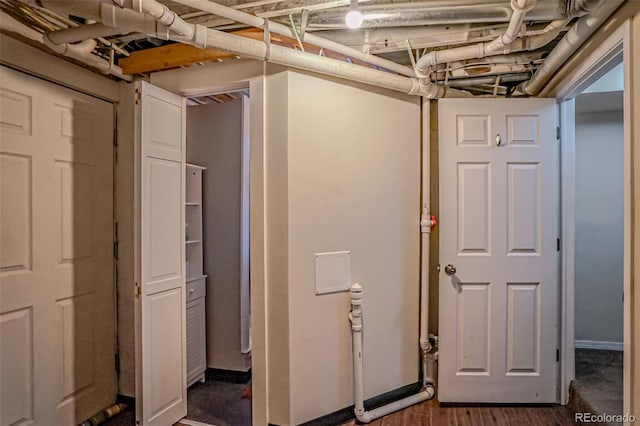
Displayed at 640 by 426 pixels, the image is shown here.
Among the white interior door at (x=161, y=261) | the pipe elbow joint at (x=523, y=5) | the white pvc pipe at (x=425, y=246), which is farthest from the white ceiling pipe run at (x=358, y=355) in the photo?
the pipe elbow joint at (x=523, y=5)

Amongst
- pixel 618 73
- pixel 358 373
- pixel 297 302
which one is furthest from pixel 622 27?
pixel 358 373

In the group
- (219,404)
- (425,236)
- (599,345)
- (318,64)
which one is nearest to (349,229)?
(425,236)

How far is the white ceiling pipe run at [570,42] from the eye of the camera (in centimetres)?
157

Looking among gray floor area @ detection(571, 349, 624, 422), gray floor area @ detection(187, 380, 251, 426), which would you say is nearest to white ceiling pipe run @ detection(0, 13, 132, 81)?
gray floor area @ detection(187, 380, 251, 426)

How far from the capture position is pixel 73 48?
1.90 meters

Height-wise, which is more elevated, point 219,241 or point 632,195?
point 632,195

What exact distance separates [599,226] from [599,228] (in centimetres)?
2

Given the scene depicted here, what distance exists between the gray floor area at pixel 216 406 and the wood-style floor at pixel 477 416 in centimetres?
74

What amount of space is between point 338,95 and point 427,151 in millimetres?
789

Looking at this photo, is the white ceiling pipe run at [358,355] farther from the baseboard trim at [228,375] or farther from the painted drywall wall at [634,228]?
the painted drywall wall at [634,228]

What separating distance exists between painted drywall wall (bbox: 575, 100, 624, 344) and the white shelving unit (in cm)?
315

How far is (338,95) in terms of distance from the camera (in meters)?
2.20

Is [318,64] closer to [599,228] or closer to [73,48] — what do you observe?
[73,48]

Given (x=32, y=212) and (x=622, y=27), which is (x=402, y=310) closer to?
(x=622, y=27)
